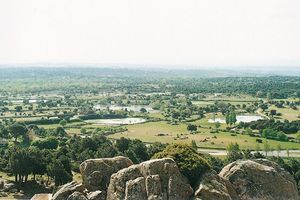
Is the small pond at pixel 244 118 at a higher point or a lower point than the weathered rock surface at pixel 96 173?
lower

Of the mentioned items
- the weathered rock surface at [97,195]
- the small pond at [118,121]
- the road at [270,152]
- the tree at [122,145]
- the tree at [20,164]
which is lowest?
the small pond at [118,121]

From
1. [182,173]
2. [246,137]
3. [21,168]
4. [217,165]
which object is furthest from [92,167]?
[246,137]

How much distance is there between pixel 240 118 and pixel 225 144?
54869mm

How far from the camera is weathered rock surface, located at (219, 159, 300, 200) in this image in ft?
115

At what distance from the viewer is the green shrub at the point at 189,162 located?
34.5 meters

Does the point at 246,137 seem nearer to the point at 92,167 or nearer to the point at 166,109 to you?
the point at 166,109

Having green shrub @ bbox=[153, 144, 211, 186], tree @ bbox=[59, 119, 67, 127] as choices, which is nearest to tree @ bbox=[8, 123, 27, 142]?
tree @ bbox=[59, 119, 67, 127]

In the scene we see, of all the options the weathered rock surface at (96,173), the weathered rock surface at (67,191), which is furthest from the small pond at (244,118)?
the weathered rock surface at (67,191)

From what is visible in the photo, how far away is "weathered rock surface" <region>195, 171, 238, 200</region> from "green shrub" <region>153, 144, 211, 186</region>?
59cm

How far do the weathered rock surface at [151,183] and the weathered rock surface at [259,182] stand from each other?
458 cm

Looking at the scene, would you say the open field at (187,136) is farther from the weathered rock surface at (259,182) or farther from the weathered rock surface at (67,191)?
the weathered rock surface at (67,191)

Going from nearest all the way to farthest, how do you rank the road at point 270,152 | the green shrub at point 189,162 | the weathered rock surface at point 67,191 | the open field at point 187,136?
the green shrub at point 189,162
the weathered rock surface at point 67,191
the road at point 270,152
the open field at point 187,136

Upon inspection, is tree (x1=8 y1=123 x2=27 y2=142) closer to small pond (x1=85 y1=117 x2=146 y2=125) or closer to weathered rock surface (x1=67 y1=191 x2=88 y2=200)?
small pond (x1=85 y1=117 x2=146 y2=125)

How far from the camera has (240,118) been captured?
165 m
